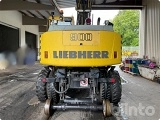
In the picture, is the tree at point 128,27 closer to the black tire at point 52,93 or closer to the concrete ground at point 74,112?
the concrete ground at point 74,112

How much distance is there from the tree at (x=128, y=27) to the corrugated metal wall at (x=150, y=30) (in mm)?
30246

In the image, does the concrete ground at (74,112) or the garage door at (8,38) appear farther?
the garage door at (8,38)

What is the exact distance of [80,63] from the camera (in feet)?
16.8

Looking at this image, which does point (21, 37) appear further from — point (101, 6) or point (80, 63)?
point (80, 63)

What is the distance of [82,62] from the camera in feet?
16.8

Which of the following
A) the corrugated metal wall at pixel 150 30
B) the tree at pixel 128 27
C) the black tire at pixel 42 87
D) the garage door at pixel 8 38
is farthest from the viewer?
the tree at pixel 128 27

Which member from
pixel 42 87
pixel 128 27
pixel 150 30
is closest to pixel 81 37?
pixel 42 87

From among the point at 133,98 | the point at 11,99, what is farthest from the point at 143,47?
the point at 11,99

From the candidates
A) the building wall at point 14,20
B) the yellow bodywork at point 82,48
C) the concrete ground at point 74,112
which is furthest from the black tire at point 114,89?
the building wall at point 14,20

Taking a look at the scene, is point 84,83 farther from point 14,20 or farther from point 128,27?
point 128,27

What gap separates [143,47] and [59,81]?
13195 mm

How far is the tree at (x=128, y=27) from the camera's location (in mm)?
49625

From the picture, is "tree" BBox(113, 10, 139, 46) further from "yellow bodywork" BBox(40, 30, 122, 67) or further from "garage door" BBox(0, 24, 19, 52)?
"yellow bodywork" BBox(40, 30, 122, 67)

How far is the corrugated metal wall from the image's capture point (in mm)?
14227
